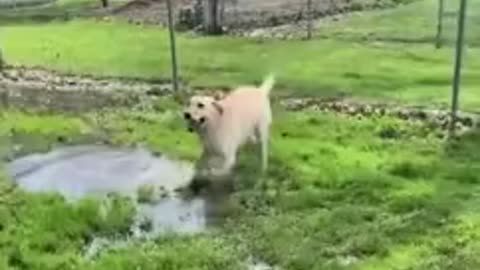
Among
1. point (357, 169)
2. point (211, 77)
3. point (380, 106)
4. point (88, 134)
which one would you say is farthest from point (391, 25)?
point (357, 169)

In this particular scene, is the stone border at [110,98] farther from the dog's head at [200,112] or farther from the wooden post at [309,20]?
the wooden post at [309,20]

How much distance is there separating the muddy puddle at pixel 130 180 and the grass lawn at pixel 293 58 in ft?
29.8

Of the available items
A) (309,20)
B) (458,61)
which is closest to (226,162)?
(458,61)

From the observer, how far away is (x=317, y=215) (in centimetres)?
1596

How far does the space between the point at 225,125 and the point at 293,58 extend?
737 inches

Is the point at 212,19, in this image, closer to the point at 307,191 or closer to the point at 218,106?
the point at 218,106

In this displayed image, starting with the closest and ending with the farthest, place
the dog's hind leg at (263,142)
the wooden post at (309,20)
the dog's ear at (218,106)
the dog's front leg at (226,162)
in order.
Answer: the dog's ear at (218,106) < the dog's front leg at (226,162) < the dog's hind leg at (263,142) < the wooden post at (309,20)

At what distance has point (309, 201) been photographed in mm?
16844

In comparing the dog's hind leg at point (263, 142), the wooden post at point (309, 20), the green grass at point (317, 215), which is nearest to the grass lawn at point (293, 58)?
the wooden post at point (309, 20)

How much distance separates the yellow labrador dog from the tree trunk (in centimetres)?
2803

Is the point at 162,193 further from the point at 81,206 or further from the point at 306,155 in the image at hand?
the point at 306,155

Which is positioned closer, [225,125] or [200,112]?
[200,112]

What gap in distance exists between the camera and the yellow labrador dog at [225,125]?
57.7 ft

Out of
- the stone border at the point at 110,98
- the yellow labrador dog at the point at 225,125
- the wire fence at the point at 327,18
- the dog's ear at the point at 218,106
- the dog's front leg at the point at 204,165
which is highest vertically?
the dog's ear at the point at 218,106
